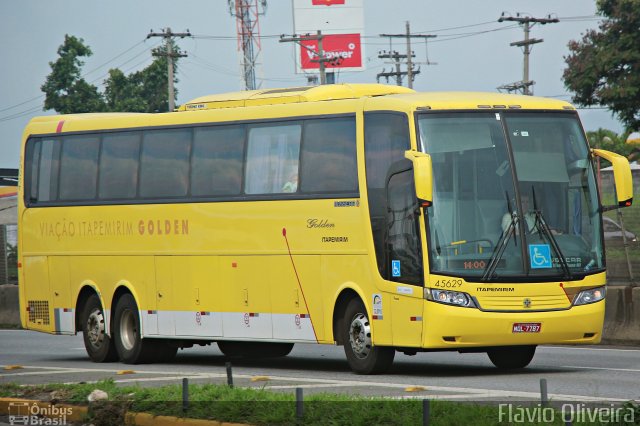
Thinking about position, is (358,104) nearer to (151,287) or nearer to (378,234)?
(378,234)

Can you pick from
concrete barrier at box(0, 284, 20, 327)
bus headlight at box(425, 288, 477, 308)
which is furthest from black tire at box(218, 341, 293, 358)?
concrete barrier at box(0, 284, 20, 327)

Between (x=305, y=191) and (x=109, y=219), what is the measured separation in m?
4.78

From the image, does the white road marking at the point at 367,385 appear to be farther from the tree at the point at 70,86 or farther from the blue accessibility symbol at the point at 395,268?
the tree at the point at 70,86

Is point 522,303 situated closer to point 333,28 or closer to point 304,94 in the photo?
point 304,94

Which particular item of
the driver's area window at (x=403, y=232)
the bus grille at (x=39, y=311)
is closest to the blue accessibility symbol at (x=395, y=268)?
the driver's area window at (x=403, y=232)

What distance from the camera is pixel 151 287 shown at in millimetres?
22328

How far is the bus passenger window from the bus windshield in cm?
747

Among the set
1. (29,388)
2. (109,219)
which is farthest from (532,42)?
(29,388)

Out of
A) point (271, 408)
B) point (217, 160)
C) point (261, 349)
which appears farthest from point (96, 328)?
point (271, 408)

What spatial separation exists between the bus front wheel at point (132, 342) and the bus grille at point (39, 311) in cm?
204

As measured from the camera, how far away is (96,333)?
23297 millimetres

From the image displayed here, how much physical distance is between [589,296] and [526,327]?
42.1 inches

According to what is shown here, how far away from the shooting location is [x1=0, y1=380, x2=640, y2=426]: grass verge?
1199cm

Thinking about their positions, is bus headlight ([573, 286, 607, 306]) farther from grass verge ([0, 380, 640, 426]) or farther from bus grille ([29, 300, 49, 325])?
bus grille ([29, 300, 49, 325])
